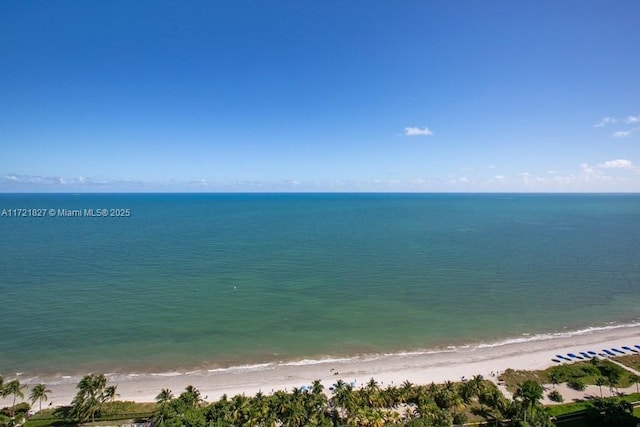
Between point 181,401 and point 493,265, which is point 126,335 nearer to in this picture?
point 181,401

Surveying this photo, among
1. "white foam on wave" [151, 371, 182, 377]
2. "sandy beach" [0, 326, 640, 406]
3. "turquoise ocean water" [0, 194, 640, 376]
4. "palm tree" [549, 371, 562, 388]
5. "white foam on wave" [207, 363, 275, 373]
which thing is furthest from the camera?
"turquoise ocean water" [0, 194, 640, 376]

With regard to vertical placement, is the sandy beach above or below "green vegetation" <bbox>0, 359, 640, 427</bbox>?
below

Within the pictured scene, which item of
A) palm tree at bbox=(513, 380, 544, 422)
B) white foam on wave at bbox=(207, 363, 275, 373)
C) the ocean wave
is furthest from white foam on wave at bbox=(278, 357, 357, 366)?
palm tree at bbox=(513, 380, 544, 422)

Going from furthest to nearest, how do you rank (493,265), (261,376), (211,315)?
(493,265) < (211,315) < (261,376)

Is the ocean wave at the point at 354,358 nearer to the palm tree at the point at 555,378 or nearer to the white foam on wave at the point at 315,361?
the white foam on wave at the point at 315,361

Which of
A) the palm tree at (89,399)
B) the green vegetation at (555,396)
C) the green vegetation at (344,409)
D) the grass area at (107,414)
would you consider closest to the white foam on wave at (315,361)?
the green vegetation at (344,409)

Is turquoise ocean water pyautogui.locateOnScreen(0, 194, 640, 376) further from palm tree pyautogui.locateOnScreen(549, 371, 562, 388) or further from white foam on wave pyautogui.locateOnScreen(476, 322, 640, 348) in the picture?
palm tree pyautogui.locateOnScreen(549, 371, 562, 388)

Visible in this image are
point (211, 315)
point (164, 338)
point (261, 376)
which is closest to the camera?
point (261, 376)

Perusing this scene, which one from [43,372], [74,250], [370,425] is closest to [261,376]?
[370,425]
